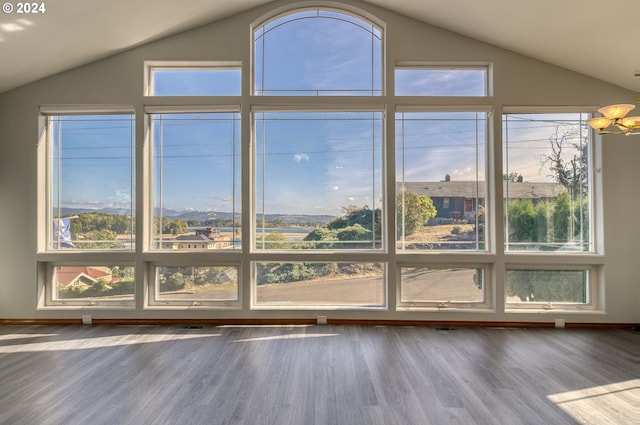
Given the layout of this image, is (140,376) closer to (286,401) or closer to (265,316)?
(286,401)

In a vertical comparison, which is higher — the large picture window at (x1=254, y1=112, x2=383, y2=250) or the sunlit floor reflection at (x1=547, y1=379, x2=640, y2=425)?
the large picture window at (x1=254, y1=112, x2=383, y2=250)

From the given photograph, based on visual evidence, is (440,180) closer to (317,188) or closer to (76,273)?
(317,188)

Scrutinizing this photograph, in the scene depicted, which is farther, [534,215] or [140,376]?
[534,215]

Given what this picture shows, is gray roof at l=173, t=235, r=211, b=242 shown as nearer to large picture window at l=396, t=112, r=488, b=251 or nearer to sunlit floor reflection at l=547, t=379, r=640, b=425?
large picture window at l=396, t=112, r=488, b=251

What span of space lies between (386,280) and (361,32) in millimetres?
3086

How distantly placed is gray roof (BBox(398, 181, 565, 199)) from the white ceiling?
1399 mm

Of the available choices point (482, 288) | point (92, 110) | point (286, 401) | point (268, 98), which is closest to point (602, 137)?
point (482, 288)

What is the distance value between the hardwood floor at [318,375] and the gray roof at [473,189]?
5.21ft

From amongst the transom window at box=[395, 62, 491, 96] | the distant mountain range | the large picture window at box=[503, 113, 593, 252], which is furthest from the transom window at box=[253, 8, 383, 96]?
the large picture window at box=[503, 113, 593, 252]

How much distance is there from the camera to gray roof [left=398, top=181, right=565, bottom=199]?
404 cm

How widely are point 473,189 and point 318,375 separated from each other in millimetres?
2860

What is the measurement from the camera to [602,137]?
391cm

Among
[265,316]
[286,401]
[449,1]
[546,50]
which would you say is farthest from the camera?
[265,316]

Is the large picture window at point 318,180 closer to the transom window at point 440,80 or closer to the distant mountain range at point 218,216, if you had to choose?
the distant mountain range at point 218,216
